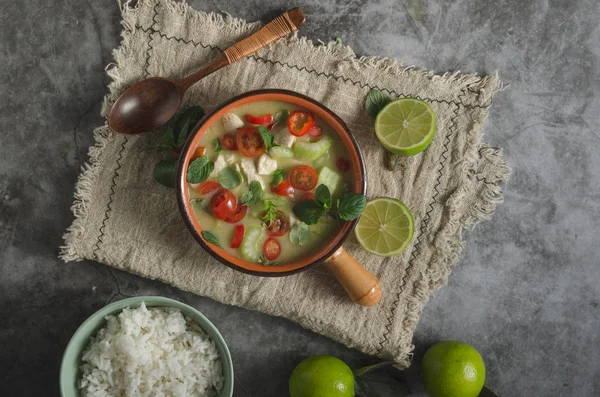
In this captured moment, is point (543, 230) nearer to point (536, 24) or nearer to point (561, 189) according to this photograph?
point (561, 189)

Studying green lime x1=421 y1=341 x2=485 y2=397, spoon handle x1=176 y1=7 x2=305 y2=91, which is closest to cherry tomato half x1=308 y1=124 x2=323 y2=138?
spoon handle x1=176 y1=7 x2=305 y2=91

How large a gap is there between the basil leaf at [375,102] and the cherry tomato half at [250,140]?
0.50 meters

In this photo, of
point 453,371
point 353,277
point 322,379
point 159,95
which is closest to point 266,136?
point 159,95

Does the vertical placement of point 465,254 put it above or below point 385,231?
below

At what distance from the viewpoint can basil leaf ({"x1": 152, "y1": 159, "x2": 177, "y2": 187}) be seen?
2230 mm

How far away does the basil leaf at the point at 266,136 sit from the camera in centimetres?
211

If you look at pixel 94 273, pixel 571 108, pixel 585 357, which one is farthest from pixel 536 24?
pixel 94 273

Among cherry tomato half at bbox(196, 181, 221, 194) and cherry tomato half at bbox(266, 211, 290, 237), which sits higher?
cherry tomato half at bbox(196, 181, 221, 194)

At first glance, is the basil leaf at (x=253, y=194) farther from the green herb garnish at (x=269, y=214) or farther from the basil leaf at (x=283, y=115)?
the basil leaf at (x=283, y=115)

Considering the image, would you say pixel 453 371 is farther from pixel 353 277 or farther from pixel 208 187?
pixel 208 187

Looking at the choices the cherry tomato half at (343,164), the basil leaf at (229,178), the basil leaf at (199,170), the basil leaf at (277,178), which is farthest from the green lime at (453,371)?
the basil leaf at (199,170)

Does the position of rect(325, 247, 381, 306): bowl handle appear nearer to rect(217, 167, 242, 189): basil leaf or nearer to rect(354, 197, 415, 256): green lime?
rect(354, 197, 415, 256): green lime

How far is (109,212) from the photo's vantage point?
2.38m

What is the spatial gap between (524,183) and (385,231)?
0.70 m
